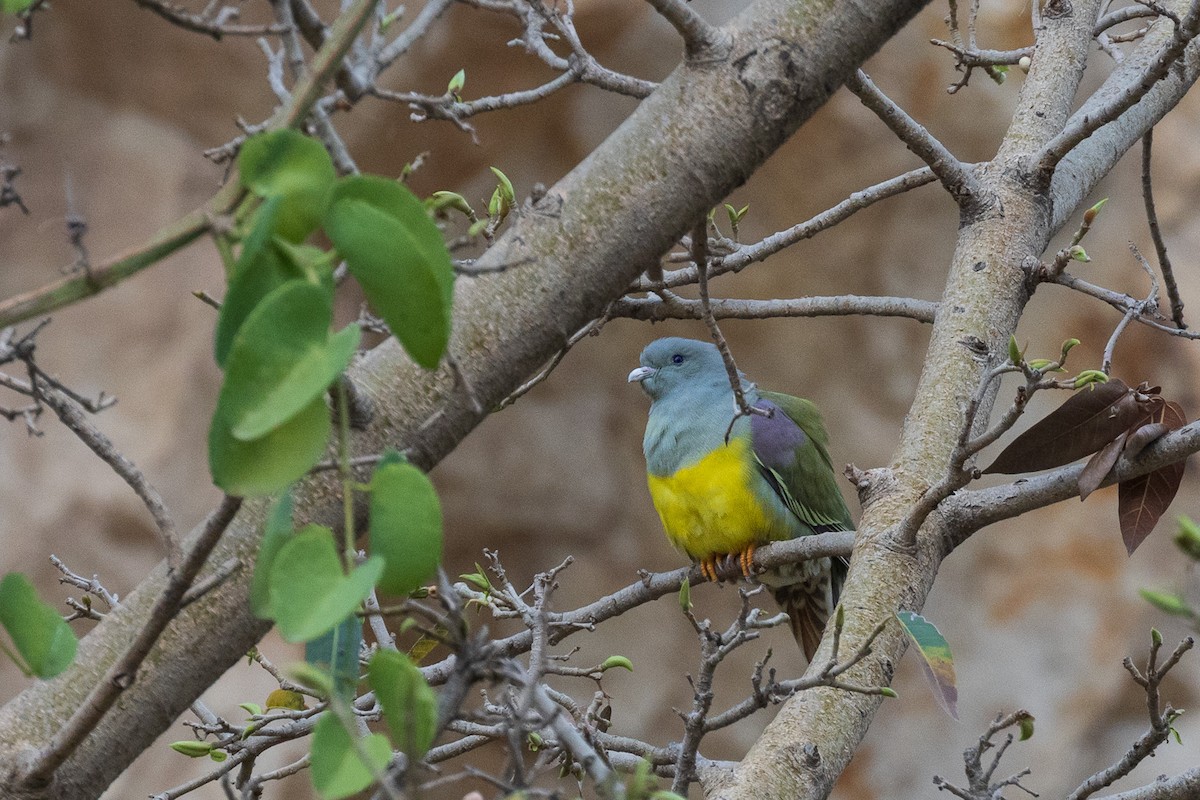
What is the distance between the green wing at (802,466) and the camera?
2734mm

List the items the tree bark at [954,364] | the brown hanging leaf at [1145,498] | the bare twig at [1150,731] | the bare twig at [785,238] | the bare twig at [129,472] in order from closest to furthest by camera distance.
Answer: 1. the bare twig at [129,472]
2. the tree bark at [954,364]
3. the brown hanging leaf at [1145,498]
4. the bare twig at [1150,731]
5. the bare twig at [785,238]

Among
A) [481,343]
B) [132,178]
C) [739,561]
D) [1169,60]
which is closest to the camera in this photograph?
[481,343]

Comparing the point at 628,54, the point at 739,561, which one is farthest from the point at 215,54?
the point at 739,561

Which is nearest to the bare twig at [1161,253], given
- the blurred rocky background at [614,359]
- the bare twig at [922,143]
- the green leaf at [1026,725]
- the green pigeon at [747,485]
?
the bare twig at [922,143]

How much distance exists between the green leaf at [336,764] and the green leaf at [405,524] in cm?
8

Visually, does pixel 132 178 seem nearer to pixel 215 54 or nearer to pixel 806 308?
pixel 215 54

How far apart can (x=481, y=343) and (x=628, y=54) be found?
4.75 meters

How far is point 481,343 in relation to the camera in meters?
0.86

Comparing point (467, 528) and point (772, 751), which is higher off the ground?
point (467, 528)

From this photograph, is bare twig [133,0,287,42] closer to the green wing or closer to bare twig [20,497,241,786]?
bare twig [20,497,241,786]

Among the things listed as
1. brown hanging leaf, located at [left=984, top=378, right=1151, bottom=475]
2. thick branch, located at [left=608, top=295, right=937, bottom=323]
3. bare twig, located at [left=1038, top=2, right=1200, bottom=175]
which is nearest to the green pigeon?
thick branch, located at [left=608, top=295, right=937, bottom=323]

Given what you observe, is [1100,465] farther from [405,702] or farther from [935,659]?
[405,702]

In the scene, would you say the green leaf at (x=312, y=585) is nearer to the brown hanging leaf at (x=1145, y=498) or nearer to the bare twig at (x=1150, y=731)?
the brown hanging leaf at (x=1145, y=498)

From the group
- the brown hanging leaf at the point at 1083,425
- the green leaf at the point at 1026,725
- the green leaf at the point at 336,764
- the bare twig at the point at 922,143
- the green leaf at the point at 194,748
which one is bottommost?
the green leaf at the point at 336,764
